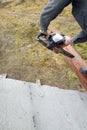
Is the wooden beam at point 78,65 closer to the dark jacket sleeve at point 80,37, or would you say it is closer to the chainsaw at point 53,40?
the dark jacket sleeve at point 80,37

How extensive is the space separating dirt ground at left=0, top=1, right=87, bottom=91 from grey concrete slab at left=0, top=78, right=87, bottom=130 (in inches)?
12.4

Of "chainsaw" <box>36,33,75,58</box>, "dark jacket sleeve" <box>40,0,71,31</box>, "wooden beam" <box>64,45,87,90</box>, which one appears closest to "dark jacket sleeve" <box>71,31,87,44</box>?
"chainsaw" <box>36,33,75,58</box>

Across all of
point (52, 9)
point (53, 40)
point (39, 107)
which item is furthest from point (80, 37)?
point (39, 107)

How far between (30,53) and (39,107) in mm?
1310

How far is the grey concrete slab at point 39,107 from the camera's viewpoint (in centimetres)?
244

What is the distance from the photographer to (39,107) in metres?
2.67

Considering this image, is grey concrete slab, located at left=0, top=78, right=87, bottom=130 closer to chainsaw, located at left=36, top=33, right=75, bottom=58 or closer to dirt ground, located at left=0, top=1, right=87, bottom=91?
dirt ground, located at left=0, top=1, right=87, bottom=91

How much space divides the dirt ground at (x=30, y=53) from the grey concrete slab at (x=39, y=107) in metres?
0.31

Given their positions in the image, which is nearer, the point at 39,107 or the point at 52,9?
the point at 52,9

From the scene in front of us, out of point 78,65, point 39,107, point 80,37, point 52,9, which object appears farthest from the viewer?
point 78,65

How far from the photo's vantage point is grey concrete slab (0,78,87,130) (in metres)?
2.44

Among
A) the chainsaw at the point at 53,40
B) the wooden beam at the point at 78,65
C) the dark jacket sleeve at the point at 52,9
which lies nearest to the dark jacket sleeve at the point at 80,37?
the chainsaw at the point at 53,40

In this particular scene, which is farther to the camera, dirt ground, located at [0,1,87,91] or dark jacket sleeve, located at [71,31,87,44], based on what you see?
dirt ground, located at [0,1,87,91]

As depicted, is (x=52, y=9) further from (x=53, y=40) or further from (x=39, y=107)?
(x=39, y=107)
